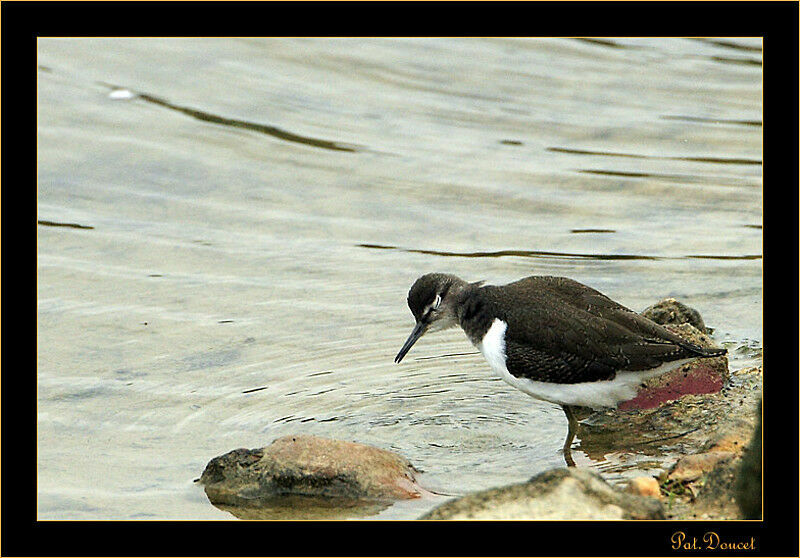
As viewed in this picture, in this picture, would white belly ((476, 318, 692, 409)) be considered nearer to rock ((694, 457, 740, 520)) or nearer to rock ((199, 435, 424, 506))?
rock ((199, 435, 424, 506))

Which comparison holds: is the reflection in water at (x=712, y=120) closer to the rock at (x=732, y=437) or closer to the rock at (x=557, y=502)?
the rock at (x=732, y=437)

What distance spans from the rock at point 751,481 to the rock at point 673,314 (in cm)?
306

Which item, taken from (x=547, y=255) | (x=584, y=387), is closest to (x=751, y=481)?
(x=584, y=387)

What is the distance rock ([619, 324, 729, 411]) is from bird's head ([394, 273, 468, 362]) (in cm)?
143

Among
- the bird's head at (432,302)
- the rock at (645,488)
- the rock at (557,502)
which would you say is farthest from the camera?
the bird's head at (432,302)

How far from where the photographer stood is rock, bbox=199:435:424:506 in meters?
6.55

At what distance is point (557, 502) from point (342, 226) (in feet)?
22.2

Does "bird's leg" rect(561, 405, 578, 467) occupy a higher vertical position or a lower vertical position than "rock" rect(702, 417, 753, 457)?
lower

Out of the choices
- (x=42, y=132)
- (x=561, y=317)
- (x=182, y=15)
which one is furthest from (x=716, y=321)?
(x=42, y=132)

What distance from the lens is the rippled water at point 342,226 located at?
7.74 m

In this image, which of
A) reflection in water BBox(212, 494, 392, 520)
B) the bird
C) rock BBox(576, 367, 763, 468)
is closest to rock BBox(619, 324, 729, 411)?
rock BBox(576, 367, 763, 468)

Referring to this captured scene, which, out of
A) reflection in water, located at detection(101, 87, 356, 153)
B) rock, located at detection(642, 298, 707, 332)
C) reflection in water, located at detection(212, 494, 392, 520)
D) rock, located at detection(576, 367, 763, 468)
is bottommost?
reflection in water, located at detection(212, 494, 392, 520)

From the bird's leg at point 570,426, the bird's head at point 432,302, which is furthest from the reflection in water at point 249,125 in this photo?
the bird's leg at point 570,426

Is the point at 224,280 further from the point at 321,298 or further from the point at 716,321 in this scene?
the point at 716,321
